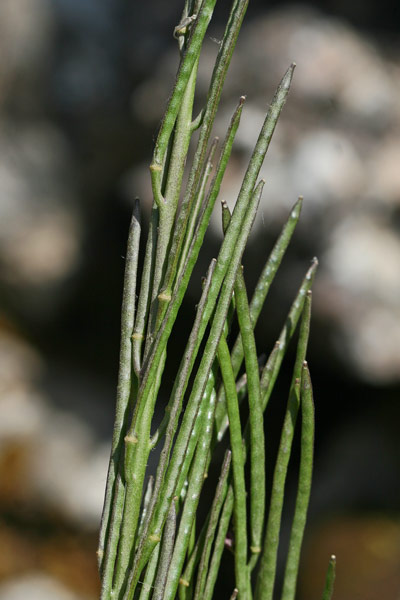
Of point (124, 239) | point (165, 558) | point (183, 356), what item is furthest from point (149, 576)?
point (124, 239)

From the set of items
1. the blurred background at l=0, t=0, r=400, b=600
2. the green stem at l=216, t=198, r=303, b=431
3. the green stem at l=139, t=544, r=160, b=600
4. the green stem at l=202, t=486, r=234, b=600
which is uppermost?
the blurred background at l=0, t=0, r=400, b=600

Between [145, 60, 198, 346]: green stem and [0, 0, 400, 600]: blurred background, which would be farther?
[0, 0, 400, 600]: blurred background

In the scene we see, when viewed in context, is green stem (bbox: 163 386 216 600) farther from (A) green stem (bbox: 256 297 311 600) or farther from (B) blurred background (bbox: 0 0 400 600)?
(B) blurred background (bbox: 0 0 400 600)

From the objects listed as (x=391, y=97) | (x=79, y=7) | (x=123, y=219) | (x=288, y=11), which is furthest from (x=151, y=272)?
(x=79, y=7)

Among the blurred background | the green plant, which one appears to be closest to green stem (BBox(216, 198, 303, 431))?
the green plant

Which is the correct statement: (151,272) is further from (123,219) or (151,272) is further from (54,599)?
(123,219)

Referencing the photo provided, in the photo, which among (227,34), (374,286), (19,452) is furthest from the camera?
(19,452)

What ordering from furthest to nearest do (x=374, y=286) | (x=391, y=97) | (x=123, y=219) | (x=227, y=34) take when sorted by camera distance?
(x=123, y=219)
(x=391, y=97)
(x=374, y=286)
(x=227, y=34)

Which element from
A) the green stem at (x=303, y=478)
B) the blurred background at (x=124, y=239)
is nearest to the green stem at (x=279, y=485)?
the green stem at (x=303, y=478)
